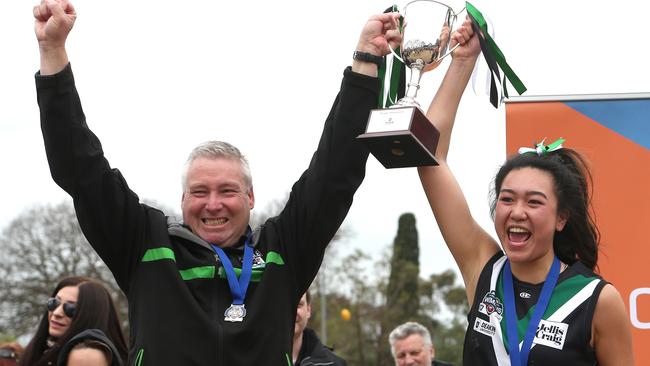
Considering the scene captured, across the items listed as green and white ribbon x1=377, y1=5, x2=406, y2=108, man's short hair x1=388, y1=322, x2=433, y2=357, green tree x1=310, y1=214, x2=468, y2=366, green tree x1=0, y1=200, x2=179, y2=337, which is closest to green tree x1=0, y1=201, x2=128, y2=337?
green tree x1=0, y1=200, x2=179, y2=337

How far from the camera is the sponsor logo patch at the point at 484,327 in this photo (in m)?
4.08

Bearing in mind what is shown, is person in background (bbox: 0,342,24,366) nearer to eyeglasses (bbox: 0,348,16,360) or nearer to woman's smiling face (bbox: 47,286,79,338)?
eyeglasses (bbox: 0,348,16,360)

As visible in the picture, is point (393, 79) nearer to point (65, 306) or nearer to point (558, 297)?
point (558, 297)

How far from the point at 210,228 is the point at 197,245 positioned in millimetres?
102

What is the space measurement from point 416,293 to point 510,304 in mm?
38402

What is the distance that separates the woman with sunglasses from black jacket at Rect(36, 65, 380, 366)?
176 cm

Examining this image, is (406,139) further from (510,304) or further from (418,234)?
(418,234)

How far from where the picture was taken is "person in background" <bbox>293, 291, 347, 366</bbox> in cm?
729

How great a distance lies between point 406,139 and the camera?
3.80 meters

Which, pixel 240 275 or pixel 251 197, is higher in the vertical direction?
pixel 251 197

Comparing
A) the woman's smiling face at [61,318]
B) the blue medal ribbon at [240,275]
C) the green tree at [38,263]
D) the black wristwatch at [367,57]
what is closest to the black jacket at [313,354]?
the woman's smiling face at [61,318]

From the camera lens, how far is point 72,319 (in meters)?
5.68

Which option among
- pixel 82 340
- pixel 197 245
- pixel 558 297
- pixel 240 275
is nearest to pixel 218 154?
pixel 197 245

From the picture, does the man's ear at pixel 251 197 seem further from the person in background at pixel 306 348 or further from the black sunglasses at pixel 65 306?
the person in background at pixel 306 348
